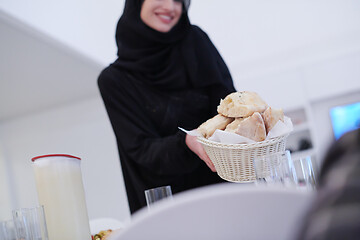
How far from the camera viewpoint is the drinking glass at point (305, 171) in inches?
30.5

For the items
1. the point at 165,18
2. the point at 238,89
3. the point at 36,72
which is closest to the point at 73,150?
the point at 36,72

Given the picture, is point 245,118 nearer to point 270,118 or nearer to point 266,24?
point 270,118

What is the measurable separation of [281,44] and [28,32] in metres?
2.58

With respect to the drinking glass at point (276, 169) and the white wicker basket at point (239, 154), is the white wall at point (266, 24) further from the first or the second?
the drinking glass at point (276, 169)

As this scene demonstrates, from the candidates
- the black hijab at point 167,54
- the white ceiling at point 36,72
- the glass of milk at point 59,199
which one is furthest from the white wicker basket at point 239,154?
the white ceiling at point 36,72

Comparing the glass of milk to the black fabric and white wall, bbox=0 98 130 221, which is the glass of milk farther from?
white wall, bbox=0 98 130 221

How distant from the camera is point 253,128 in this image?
35.9 inches

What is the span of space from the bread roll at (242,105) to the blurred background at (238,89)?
8.36 ft

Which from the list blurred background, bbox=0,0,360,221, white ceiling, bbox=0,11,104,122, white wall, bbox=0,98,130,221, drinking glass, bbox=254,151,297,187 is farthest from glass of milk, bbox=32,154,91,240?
white wall, bbox=0,98,130,221

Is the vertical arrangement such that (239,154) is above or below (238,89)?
below

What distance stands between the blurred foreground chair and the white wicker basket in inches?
22.0

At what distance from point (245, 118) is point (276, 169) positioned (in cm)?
20

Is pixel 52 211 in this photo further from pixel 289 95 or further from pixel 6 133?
pixel 6 133

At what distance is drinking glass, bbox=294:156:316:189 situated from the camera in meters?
0.77
